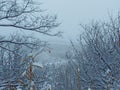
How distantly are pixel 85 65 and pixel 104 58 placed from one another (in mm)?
2029

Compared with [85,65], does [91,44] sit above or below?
above

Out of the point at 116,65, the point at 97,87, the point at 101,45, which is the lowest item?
the point at 97,87

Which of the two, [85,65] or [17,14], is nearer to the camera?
[17,14]

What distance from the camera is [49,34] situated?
10.4 meters

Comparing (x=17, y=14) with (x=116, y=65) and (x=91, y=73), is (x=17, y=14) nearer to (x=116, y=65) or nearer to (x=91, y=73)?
(x=116, y=65)

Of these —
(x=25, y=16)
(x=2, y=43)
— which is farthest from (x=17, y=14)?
(x=2, y=43)

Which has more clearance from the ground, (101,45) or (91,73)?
(101,45)

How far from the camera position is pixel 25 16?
10297 mm

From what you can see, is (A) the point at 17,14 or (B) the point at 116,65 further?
(B) the point at 116,65

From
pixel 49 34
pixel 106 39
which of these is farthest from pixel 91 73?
pixel 49 34

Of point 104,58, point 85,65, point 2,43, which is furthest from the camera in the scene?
point 85,65

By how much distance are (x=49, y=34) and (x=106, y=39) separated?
12.4 meters

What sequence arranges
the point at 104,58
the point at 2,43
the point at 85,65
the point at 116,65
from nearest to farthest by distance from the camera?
the point at 2,43 < the point at 116,65 < the point at 104,58 < the point at 85,65

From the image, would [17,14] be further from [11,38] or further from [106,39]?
[106,39]
